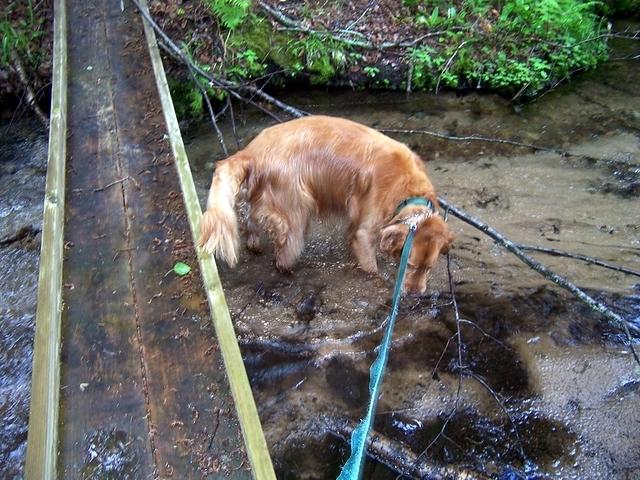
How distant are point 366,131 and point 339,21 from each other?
4077mm

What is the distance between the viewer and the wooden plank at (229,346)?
2.28 m

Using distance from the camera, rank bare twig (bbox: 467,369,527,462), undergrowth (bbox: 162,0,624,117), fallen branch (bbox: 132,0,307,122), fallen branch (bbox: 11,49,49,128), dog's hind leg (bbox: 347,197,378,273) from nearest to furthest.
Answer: bare twig (bbox: 467,369,527,462) < dog's hind leg (bbox: 347,197,378,273) < fallen branch (bbox: 132,0,307,122) < fallen branch (bbox: 11,49,49,128) < undergrowth (bbox: 162,0,624,117)

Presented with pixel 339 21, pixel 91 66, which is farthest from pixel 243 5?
pixel 91 66

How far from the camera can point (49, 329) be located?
2686mm

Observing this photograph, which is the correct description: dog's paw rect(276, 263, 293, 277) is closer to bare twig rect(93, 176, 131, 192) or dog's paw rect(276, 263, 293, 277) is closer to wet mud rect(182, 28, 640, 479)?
wet mud rect(182, 28, 640, 479)

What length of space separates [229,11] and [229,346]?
512 cm

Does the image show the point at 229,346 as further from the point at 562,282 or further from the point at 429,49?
the point at 429,49

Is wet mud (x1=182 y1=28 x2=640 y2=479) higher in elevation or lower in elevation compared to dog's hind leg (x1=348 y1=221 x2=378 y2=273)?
lower

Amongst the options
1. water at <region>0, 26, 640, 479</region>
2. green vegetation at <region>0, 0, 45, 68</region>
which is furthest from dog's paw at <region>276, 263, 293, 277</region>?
green vegetation at <region>0, 0, 45, 68</region>

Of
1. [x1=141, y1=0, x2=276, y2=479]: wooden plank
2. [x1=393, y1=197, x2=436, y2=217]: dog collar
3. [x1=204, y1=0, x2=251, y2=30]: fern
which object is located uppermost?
[x1=204, y1=0, x2=251, y2=30]: fern

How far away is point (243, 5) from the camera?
20.2 feet

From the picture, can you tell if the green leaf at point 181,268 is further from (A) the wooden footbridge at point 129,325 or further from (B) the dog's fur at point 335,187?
(B) the dog's fur at point 335,187

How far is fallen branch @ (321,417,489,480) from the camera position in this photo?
2.94m

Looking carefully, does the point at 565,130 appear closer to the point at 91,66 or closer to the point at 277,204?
the point at 277,204
